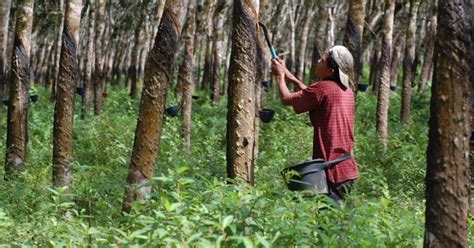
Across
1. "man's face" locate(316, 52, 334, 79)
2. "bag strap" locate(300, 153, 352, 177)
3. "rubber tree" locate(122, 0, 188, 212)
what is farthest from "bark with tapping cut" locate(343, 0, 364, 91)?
"bag strap" locate(300, 153, 352, 177)

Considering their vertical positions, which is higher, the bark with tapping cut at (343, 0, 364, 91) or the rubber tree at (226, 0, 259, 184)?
the bark with tapping cut at (343, 0, 364, 91)

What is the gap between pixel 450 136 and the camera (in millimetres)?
3686

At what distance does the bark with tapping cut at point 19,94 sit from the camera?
9352 millimetres

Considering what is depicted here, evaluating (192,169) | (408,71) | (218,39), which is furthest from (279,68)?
(218,39)

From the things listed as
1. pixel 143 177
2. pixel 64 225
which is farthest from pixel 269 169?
pixel 64 225

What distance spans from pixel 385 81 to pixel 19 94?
7308mm

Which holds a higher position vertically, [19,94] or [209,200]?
[19,94]

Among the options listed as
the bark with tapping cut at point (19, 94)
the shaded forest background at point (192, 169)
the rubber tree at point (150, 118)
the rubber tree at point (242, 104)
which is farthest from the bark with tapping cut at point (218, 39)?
the rubber tree at point (150, 118)

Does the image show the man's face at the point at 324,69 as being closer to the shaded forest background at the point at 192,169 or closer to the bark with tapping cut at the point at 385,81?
the shaded forest background at the point at 192,169

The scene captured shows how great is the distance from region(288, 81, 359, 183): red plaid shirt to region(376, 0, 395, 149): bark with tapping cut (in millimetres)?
7394

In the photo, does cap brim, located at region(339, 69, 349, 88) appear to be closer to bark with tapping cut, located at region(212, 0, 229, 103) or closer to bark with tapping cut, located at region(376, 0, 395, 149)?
bark with tapping cut, located at region(376, 0, 395, 149)

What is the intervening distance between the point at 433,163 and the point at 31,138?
12408 millimetres

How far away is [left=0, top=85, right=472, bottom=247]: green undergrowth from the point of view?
3896 millimetres

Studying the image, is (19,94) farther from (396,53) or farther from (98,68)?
(396,53)
